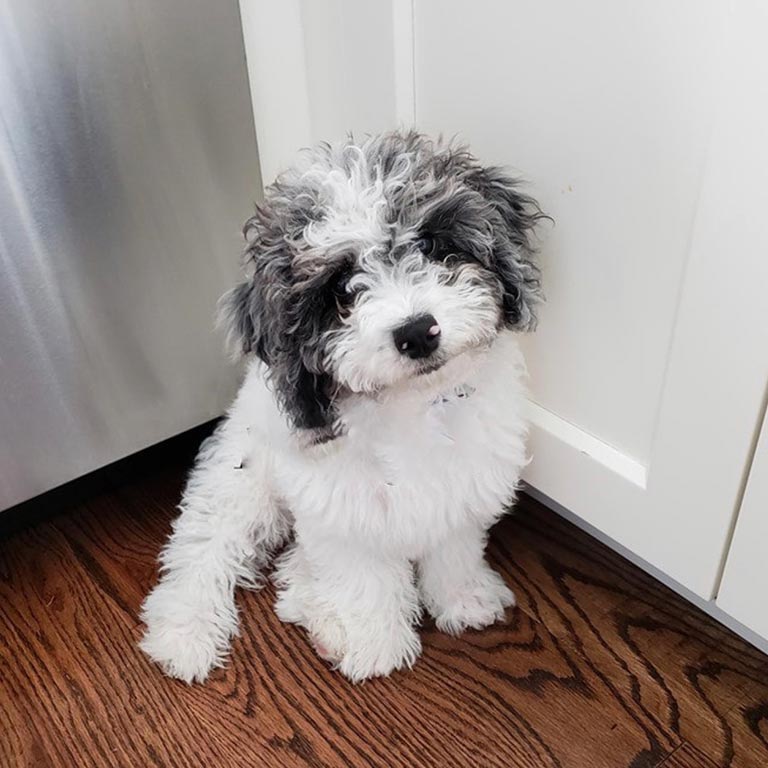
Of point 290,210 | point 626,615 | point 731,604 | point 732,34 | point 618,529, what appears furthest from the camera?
point 626,615

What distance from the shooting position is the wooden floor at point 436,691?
1050 mm

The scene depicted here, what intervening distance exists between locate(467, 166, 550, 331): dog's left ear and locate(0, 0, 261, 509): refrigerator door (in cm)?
46

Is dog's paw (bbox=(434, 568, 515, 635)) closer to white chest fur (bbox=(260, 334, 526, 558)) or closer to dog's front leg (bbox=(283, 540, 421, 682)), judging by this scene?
dog's front leg (bbox=(283, 540, 421, 682))

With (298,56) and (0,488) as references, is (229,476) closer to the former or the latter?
(0,488)

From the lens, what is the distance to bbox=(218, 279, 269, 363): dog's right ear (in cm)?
89

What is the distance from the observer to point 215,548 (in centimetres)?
125

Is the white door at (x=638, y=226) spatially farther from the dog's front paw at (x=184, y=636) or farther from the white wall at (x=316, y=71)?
the dog's front paw at (x=184, y=636)

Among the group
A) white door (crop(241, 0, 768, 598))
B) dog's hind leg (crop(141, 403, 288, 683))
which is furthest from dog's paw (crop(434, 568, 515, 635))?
dog's hind leg (crop(141, 403, 288, 683))

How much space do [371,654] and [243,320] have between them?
495 millimetres

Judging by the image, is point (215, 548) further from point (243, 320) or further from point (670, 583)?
point (670, 583)

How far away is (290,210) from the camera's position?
853 millimetres

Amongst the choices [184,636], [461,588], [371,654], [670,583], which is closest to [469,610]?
[461,588]

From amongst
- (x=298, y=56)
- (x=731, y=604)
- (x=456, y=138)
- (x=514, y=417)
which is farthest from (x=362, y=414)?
(x=298, y=56)

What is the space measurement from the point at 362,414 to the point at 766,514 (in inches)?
17.3
